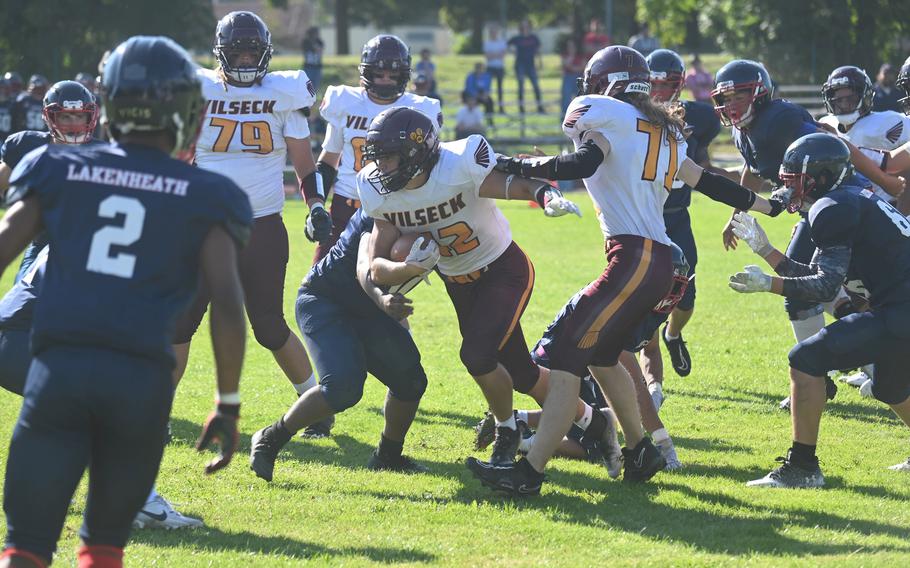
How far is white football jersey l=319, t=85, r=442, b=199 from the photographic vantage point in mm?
7426

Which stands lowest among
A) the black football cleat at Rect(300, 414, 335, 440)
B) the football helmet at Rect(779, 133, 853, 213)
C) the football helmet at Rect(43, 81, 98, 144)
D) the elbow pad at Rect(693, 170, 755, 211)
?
the black football cleat at Rect(300, 414, 335, 440)

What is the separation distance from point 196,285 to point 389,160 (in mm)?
1936

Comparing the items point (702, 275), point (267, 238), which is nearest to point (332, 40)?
point (702, 275)

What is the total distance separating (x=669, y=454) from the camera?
5.97 meters

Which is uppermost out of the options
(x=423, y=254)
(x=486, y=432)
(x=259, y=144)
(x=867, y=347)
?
(x=259, y=144)

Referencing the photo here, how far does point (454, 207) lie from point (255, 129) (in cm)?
171

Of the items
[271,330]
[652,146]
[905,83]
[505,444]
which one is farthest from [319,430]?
[905,83]

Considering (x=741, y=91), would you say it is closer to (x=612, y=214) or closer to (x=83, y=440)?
(x=612, y=214)

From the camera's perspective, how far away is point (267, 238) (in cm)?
650

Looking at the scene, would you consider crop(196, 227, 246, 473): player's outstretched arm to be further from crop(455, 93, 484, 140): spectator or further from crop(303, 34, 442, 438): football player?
crop(455, 93, 484, 140): spectator

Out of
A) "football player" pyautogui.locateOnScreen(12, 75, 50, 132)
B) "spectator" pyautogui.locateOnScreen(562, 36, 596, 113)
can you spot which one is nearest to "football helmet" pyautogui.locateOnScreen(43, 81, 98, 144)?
"football player" pyautogui.locateOnScreen(12, 75, 50, 132)

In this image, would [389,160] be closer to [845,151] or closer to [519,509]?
[519,509]

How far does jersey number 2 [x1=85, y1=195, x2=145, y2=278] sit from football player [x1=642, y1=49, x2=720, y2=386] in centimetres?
406

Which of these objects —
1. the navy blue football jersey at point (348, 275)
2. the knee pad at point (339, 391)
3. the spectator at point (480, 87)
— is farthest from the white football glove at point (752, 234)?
the spectator at point (480, 87)
